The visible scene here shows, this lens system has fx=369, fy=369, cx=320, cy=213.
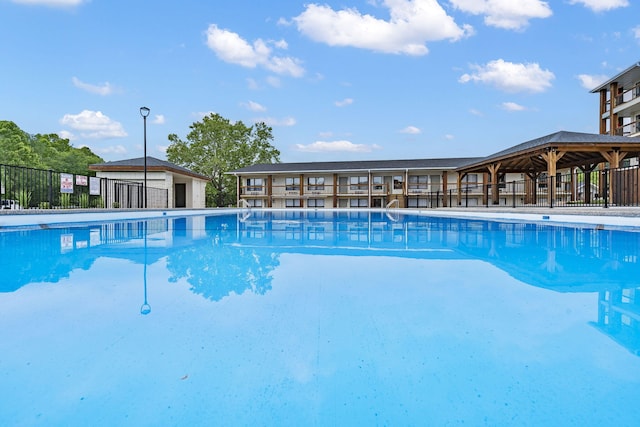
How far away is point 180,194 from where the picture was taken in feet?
94.7

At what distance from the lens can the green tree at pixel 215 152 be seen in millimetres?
36031

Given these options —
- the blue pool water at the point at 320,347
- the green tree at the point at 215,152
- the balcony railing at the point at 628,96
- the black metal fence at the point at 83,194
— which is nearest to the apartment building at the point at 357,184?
the green tree at the point at 215,152

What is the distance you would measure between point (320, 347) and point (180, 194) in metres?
29.3

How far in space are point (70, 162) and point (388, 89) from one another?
3197 centimetres

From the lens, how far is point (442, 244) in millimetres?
6055

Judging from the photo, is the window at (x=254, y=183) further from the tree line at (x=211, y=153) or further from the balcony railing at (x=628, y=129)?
the balcony railing at (x=628, y=129)

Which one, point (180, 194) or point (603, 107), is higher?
point (603, 107)

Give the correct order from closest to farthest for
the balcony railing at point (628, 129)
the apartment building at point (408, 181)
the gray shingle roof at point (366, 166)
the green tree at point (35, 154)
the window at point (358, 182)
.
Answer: the balcony railing at point (628, 129)
the apartment building at point (408, 181)
the green tree at point (35, 154)
the gray shingle roof at point (366, 166)
the window at point (358, 182)

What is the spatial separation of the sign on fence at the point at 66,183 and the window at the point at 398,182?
75.2 feet

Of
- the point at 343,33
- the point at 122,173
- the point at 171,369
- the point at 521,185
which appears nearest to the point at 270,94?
the point at 343,33

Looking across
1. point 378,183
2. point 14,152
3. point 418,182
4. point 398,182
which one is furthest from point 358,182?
point 14,152

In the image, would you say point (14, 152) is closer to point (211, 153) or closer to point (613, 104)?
point (211, 153)

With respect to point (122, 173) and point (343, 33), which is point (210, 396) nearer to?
point (122, 173)

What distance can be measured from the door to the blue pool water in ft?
85.3
